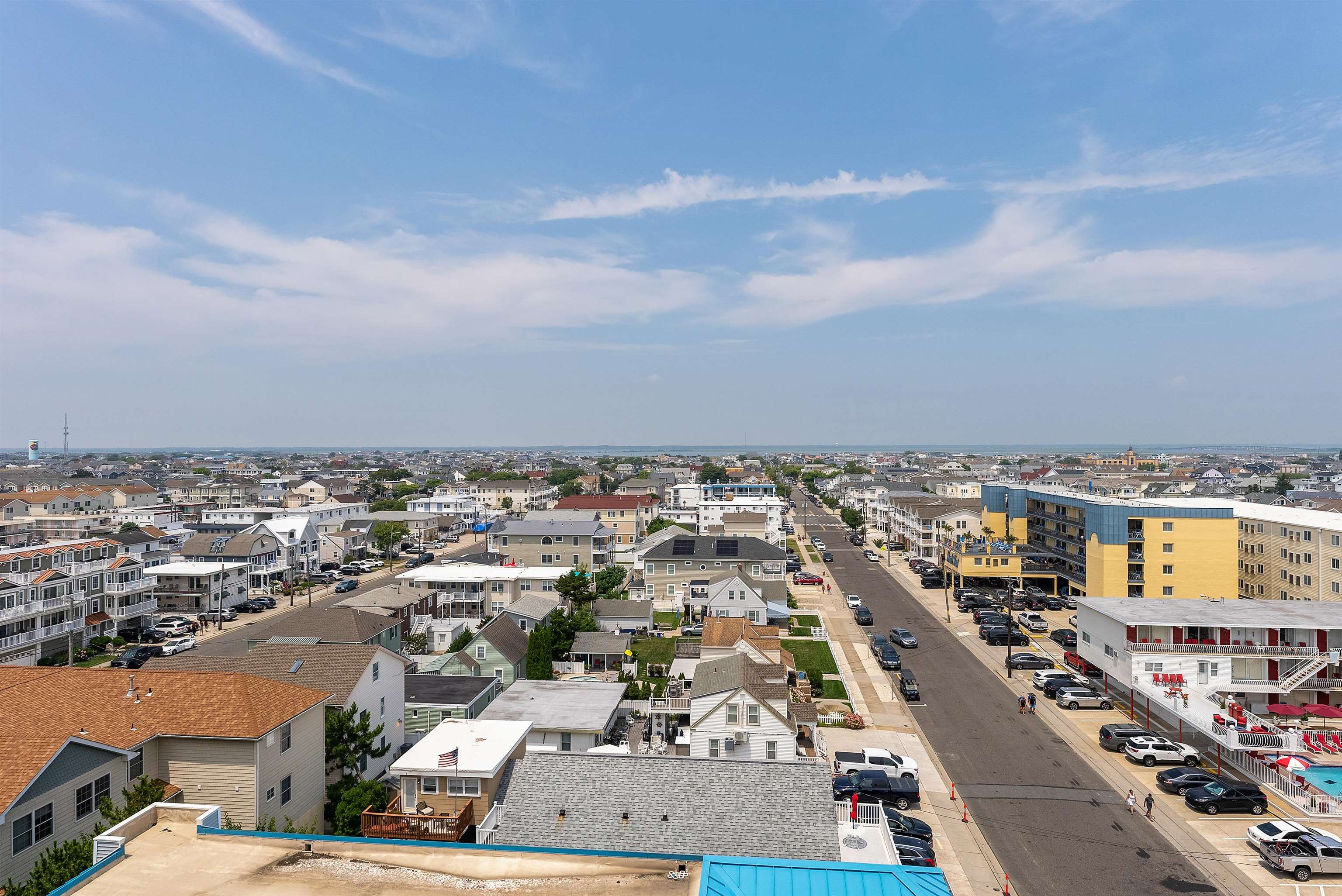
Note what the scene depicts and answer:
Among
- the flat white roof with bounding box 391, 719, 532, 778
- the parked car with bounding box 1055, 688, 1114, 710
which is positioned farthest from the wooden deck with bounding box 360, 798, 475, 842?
the parked car with bounding box 1055, 688, 1114, 710

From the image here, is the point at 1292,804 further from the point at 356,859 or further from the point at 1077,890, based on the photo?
the point at 356,859

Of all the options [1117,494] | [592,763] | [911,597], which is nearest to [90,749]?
[592,763]

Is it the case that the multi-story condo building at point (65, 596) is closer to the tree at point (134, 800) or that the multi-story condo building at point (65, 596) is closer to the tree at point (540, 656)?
the tree at point (540, 656)

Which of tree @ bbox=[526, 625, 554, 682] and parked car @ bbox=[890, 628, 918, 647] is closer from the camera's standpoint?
tree @ bbox=[526, 625, 554, 682]

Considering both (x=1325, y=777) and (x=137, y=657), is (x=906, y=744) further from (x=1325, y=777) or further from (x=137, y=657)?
(x=137, y=657)

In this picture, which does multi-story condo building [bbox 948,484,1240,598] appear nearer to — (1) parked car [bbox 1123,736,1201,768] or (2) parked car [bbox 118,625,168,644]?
(1) parked car [bbox 1123,736,1201,768]
